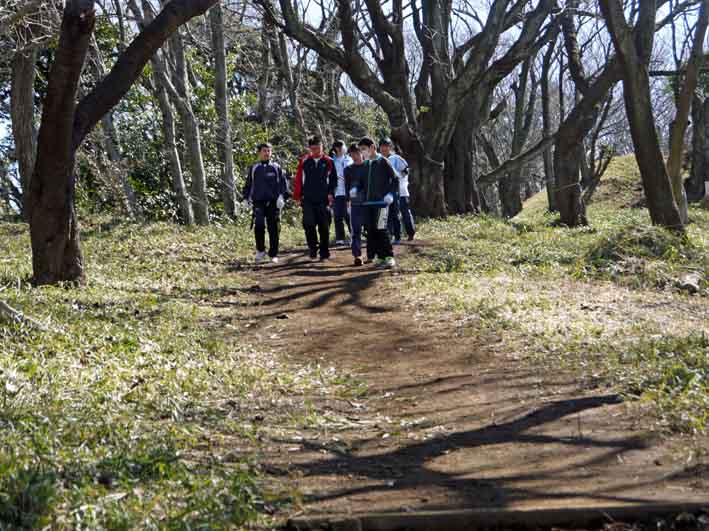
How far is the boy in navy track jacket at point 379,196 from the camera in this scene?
14281mm

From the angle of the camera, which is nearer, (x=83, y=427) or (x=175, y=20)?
(x=83, y=427)

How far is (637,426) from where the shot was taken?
6020 mm

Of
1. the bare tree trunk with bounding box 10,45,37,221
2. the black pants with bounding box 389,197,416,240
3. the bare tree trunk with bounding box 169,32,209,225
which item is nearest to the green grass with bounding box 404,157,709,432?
the black pants with bounding box 389,197,416,240

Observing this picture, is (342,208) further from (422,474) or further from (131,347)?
(422,474)

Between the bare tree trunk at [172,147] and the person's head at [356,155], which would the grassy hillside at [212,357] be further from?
the bare tree trunk at [172,147]

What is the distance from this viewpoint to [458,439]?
6105 millimetres

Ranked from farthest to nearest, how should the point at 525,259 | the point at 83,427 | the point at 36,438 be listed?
the point at 525,259, the point at 83,427, the point at 36,438

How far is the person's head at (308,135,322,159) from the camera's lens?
15.2 meters

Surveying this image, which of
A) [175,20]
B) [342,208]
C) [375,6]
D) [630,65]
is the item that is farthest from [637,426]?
[375,6]

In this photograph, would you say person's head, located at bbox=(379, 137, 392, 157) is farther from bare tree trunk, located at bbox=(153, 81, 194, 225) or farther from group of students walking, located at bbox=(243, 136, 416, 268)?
bare tree trunk, located at bbox=(153, 81, 194, 225)

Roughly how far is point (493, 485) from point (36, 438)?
2474 millimetres

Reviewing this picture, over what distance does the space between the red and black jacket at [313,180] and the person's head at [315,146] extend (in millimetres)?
71

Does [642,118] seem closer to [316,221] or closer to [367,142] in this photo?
[367,142]

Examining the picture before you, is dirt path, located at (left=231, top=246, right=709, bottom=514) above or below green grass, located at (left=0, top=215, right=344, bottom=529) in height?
below
